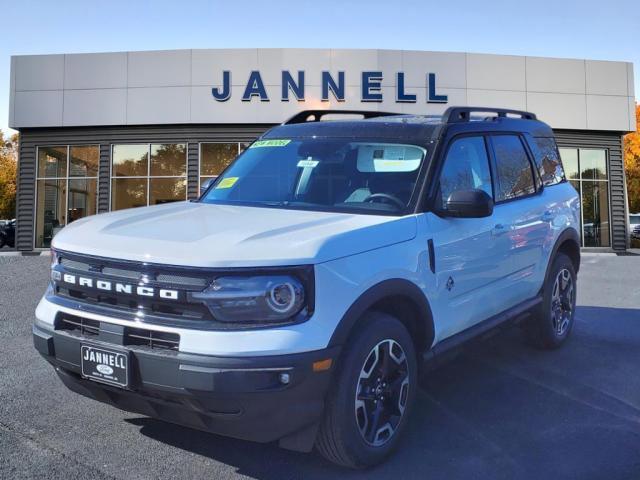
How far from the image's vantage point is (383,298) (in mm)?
2941

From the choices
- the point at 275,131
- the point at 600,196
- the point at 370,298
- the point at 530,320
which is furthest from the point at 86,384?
the point at 600,196

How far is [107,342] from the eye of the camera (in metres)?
2.64

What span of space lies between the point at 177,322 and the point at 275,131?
2.28 m

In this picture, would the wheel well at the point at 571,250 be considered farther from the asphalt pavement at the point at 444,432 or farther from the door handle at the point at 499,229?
the door handle at the point at 499,229

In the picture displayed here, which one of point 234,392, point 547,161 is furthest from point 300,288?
point 547,161

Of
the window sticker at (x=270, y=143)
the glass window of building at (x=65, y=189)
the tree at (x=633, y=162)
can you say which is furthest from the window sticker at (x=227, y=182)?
the tree at (x=633, y=162)

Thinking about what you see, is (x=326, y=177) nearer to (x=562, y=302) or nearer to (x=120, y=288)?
(x=120, y=288)

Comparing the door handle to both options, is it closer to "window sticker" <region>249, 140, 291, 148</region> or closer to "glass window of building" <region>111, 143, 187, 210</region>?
"window sticker" <region>249, 140, 291, 148</region>

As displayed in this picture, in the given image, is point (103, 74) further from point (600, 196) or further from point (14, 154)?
point (14, 154)

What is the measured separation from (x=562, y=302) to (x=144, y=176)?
16.1 meters

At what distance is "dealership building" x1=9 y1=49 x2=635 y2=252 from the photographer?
18000 millimetres

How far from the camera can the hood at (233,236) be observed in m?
2.51

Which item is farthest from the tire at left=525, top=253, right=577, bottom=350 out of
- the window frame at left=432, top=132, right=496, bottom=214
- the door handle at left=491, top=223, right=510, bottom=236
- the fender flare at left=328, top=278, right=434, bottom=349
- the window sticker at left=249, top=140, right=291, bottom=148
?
the window sticker at left=249, top=140, right=291, bottom=148

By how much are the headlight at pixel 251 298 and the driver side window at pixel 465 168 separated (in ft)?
4.51
